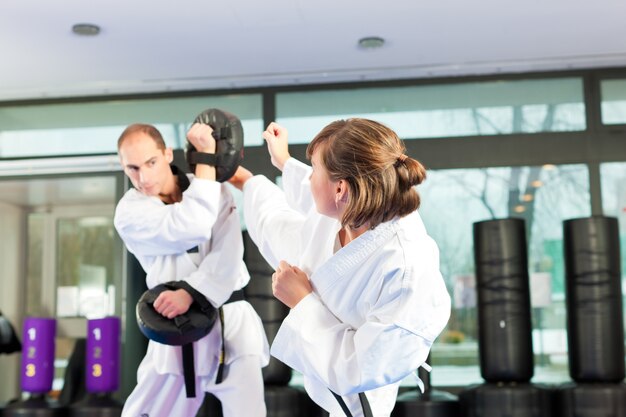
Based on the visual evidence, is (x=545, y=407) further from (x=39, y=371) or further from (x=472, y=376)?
(x=39, y=371)

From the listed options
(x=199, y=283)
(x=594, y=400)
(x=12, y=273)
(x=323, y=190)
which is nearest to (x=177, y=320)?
(x=199, y=283)

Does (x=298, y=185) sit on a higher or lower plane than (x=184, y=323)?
higher

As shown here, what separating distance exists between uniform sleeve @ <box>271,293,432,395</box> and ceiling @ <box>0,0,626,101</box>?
3044mm

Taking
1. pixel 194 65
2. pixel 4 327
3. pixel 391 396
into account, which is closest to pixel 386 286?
pixel 391 396

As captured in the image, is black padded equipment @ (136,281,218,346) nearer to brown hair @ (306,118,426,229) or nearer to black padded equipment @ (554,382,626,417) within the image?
brown hair @ (306,118,426,229)

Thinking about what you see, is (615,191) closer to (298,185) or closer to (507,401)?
(507,401)

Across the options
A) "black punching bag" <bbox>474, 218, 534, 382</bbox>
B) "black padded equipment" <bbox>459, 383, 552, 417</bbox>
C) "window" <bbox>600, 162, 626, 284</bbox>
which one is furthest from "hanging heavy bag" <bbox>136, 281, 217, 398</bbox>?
"window" <bbox>600, 162, 626, 284</bbox>

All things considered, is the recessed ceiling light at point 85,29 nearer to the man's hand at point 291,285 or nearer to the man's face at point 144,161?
the man's face at point 144,161

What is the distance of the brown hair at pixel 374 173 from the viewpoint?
2021 mm

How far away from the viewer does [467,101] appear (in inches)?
247

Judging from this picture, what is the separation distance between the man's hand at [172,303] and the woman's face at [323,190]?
1063mm

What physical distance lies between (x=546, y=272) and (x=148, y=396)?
3.82m

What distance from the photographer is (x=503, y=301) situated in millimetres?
5402

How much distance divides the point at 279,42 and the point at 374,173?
359 centimetres
